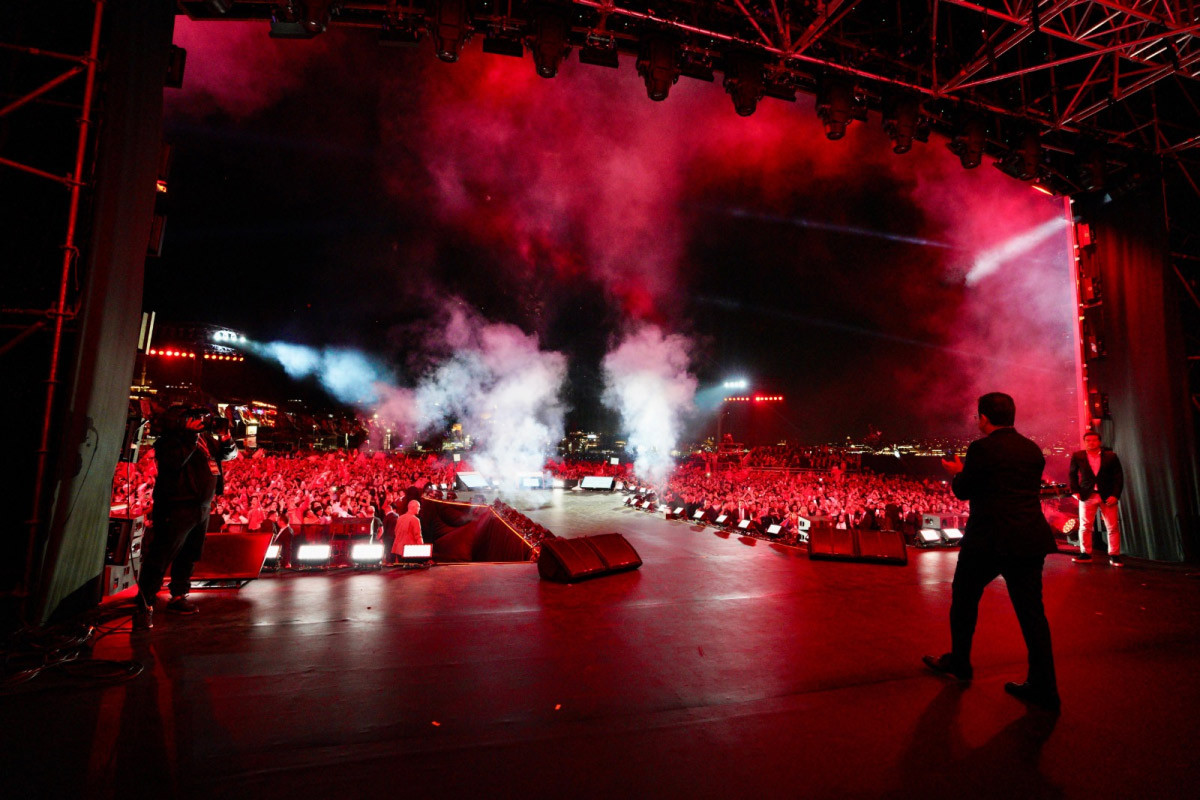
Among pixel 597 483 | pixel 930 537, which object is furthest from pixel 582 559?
pixel 597 483

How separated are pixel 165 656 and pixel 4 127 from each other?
3.95 metres

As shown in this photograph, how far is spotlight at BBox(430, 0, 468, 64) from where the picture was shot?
5844 mm

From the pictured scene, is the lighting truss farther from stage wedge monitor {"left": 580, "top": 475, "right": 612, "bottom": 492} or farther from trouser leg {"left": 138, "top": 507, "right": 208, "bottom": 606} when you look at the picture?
stage wedge monitor {"left": 580, "top": 475, "right": 612, "bottom": 492}

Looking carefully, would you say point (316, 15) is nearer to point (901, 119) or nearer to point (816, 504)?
point (901, 119)

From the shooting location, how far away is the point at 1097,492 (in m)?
6.67

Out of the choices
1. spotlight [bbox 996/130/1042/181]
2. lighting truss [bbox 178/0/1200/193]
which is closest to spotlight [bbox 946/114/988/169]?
lighting truss [bbox 178/0/1200/193]

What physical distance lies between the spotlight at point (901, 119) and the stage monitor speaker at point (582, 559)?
6649mm

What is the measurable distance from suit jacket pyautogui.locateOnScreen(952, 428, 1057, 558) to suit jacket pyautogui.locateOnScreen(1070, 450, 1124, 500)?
199 inches

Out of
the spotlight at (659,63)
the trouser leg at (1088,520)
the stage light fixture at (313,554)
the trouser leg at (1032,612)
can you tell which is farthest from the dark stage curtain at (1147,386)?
the stage light fixture at (313,554)

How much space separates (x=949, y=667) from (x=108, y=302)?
609 cm

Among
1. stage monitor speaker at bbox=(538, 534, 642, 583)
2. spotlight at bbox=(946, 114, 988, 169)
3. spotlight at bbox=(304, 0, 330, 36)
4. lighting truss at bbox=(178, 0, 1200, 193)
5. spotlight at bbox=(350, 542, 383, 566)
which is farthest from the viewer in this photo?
spotlight at bbox=(946, 114, 988, 169)

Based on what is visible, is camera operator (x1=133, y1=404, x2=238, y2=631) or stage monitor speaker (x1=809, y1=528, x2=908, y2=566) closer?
camera operator (x1=133, y1=404, x2=238, y2=631)

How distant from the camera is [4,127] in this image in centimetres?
382

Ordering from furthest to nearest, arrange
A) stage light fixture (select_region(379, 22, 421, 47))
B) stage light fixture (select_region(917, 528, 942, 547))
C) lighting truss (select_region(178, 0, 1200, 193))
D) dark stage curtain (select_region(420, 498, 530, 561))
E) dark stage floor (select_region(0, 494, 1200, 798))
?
dark stage curtain (select_region(420, 498, 530, 561)) → stage light fixture (select_region(917, 528, 942, 547)) → stage light fixture (select_region(379, 22, 421, 47)) → lighting truss (select_region(178, 0, 1200, 193)) → dark stage floor (select_region(0, 494, 1200, 798))
